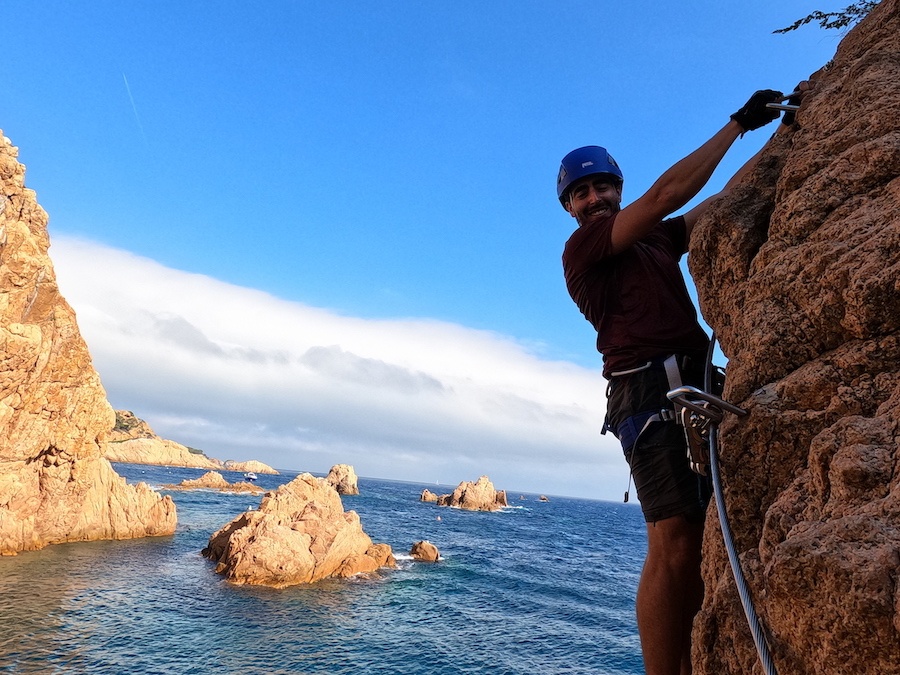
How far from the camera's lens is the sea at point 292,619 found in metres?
20.4

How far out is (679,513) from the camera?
297 centimetres

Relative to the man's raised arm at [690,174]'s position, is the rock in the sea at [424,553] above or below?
below

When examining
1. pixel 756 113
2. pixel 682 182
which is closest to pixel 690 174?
pixel 682 182

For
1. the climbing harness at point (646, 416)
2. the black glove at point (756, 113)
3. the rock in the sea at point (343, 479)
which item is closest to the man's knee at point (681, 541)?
the climbing harness at point (646, 416)

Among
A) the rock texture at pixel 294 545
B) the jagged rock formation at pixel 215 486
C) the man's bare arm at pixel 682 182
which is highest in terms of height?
the man's bare arm at pixel 682 182

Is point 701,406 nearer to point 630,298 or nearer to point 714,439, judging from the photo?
point 714,439

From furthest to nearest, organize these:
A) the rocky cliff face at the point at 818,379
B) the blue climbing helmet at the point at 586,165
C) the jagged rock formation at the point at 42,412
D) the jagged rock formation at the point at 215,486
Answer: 1. the jagged rock formation at the point at 215,486
2. the jagged rock formation at the point at 42,412
3. the blue climbing helmet at the point at 586,165
4. the rocky cliff face at the point at 818,379

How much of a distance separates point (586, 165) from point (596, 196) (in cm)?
24

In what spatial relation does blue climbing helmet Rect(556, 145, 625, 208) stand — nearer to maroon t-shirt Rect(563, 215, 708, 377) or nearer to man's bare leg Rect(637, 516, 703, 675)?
maroon t-shirt Rect(563, 215, 708, 377)

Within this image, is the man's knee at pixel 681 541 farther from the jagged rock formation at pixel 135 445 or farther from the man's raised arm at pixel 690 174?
the jagged rock formation at pixel 135 445

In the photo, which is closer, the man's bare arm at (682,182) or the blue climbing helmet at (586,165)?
the man's bare arm at (682,182)

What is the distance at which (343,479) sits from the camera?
116m

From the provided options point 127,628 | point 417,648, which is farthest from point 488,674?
point 127,628

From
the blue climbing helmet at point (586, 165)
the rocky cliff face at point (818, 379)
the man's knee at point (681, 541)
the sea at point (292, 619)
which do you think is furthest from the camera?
the sea at point (292, 619)
